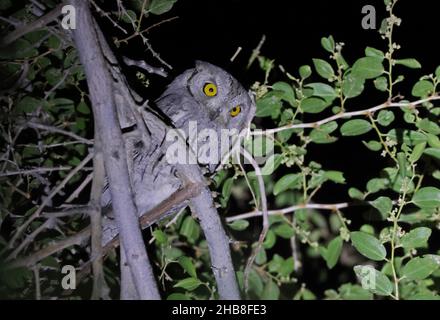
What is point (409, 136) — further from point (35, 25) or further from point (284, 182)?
point (35, 25)

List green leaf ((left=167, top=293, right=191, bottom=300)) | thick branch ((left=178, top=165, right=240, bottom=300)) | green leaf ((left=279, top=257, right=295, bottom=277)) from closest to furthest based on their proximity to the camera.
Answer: thick branch ((left=178, top=165, right=240, bottom=300))
green leaf ((left=167, top=293, right=191, bottom=300))
green leaf ((left=279, top=257, right=295, bottom=277))

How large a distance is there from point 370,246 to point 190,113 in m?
0.94

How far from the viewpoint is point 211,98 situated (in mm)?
2275

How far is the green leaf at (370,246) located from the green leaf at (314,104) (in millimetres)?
600

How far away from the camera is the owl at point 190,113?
6.75 ft

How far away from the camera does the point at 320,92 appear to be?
2100 mm

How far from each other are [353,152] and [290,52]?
28.9 inches

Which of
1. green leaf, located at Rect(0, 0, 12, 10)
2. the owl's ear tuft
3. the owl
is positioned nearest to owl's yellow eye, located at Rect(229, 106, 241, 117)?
the owl

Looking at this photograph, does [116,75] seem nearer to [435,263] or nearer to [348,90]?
[348,90]

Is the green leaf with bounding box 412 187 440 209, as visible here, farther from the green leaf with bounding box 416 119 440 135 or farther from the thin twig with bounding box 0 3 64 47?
the thin twig with bounding box 0 3 64 47

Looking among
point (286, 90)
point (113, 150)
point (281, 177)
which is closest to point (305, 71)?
point (286, 90)

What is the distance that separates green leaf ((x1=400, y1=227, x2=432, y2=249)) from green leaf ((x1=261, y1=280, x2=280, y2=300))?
0.77m

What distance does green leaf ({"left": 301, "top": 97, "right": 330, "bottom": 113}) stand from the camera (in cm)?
214
